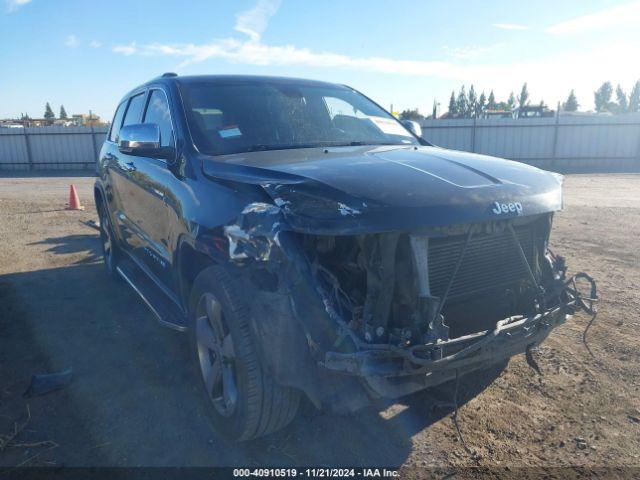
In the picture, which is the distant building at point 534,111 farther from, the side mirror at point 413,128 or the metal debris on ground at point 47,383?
the metal debris on ground at point 47,383

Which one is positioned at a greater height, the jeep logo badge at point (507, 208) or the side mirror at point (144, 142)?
the side mirror at point (144, 142)

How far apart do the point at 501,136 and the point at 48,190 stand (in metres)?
16.9

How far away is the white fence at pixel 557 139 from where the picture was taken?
20547mm

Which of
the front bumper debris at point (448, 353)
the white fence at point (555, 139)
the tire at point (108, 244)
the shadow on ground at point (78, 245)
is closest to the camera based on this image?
the front bumper debris at point (448, 353)

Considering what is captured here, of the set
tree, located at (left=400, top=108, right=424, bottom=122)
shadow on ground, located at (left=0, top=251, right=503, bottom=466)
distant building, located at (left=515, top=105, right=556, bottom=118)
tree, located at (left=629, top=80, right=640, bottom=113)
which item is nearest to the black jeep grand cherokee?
shadow on ground, located at (left=0, top=251, right=503, bottom=466)

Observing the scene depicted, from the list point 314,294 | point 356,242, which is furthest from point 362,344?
point 356,242

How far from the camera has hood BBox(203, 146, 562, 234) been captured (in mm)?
2234

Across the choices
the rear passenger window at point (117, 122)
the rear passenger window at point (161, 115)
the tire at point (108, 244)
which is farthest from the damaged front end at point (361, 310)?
the tire at point (108, 244)

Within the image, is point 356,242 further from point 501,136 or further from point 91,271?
point 501,136

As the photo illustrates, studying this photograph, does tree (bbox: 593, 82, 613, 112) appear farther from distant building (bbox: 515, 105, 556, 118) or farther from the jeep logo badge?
the jeep logo badge

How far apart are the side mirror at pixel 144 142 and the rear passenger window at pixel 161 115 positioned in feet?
0.50

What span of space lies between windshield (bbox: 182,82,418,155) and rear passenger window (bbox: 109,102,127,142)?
1.91 m

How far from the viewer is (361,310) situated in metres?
2.30

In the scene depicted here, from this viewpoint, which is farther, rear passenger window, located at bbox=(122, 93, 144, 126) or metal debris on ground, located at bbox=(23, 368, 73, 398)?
rear passenger window, located at bbox=(122, 93, 144, 126)
